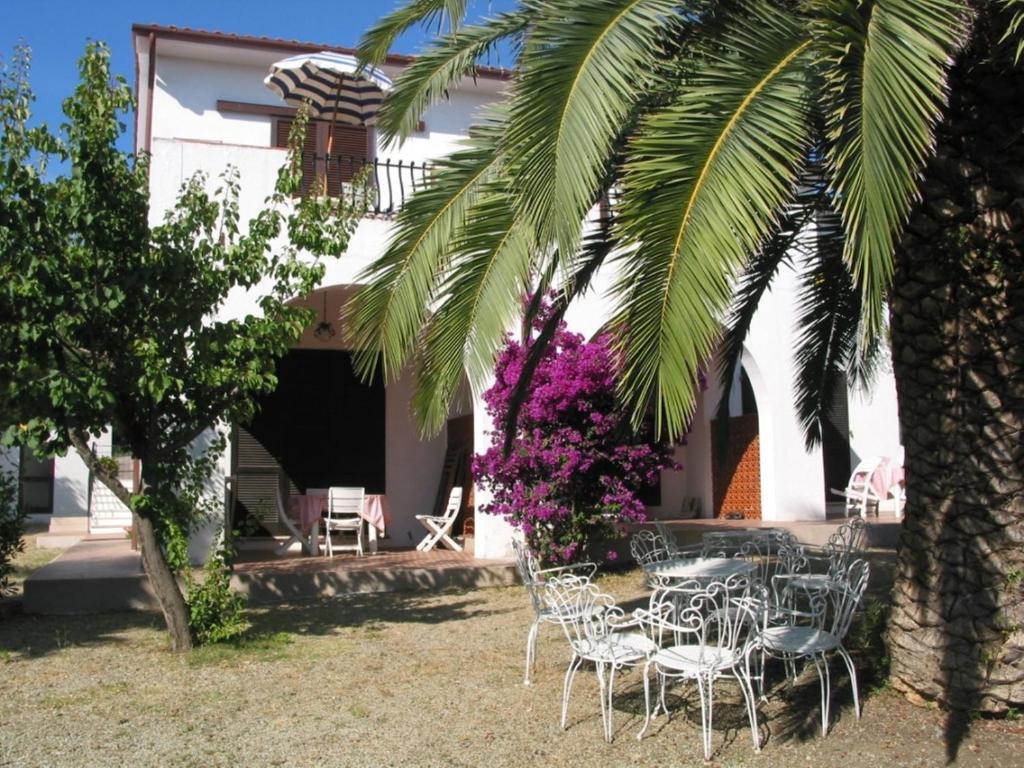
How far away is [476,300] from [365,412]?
8.62 meters

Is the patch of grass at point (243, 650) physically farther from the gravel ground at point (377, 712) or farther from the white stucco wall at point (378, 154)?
the white stucco wall at point (378, 154)

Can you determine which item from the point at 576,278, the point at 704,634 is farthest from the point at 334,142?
the point at 704,634

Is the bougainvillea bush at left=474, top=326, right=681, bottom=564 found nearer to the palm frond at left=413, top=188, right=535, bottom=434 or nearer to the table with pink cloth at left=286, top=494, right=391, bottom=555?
the table with pink cloth at left=286, top=494, right=391, bottom=555

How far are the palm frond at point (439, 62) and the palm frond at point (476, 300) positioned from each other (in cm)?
136

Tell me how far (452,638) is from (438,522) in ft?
14.0

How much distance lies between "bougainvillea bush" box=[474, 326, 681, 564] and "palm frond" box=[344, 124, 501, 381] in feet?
12.7

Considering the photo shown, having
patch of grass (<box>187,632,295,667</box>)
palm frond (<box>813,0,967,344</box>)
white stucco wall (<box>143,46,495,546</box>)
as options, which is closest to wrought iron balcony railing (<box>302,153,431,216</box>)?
white stucco wall (<box>143,46,495,546</box>)

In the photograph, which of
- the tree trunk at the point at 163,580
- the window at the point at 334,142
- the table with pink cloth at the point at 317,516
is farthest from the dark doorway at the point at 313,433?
the tree trunk at the point at 163,580

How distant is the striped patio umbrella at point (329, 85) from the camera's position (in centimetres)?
1112

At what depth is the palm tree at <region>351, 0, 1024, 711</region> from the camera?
3830mm

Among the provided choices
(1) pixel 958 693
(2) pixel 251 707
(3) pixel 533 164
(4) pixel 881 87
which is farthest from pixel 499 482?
(4) pixel 881 87

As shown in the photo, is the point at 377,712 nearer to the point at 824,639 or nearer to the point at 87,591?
the point at 824,639

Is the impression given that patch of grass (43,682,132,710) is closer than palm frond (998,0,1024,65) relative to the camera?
No

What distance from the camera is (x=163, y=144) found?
404 inches
